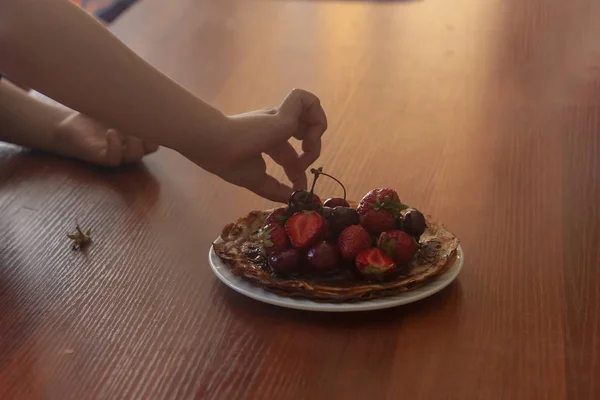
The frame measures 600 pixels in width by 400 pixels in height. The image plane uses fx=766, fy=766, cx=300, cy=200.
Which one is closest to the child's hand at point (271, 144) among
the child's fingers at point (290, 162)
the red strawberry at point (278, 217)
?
the child's fingers at point (290, 162)

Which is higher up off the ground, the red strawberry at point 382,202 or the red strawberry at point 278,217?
the red strawberry at point 382,202

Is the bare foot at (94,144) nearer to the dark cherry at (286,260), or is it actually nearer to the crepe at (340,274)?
the crepe at (340,274)

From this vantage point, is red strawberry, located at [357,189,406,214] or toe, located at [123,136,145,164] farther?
toe, located at [123,136,145,164]

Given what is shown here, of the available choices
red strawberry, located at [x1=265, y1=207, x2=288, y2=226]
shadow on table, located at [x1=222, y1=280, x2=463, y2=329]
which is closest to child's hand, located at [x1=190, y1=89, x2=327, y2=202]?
red strawberry, located at [x1=265, y1=207, x2=288, y2=226]

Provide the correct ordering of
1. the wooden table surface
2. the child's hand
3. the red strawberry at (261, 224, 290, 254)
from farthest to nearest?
the child's hand < the red strawberry at (261, 224, 290, 254) < the wooden table surface

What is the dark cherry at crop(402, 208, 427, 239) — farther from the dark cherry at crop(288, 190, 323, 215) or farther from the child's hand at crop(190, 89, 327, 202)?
the child's hand at crop(190, 89, 327, 202)

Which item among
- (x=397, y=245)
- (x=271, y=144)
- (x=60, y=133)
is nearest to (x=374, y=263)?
(x=397, y=245)

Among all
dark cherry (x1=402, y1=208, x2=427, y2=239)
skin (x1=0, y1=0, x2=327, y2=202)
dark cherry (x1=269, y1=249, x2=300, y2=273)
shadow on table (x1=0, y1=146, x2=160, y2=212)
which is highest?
skin (x1=0, y1=0, x2=327, y2=202)

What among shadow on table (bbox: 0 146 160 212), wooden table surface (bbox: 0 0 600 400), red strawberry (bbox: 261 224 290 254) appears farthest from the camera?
shadow on table (bbox: 0 146 160 212)
